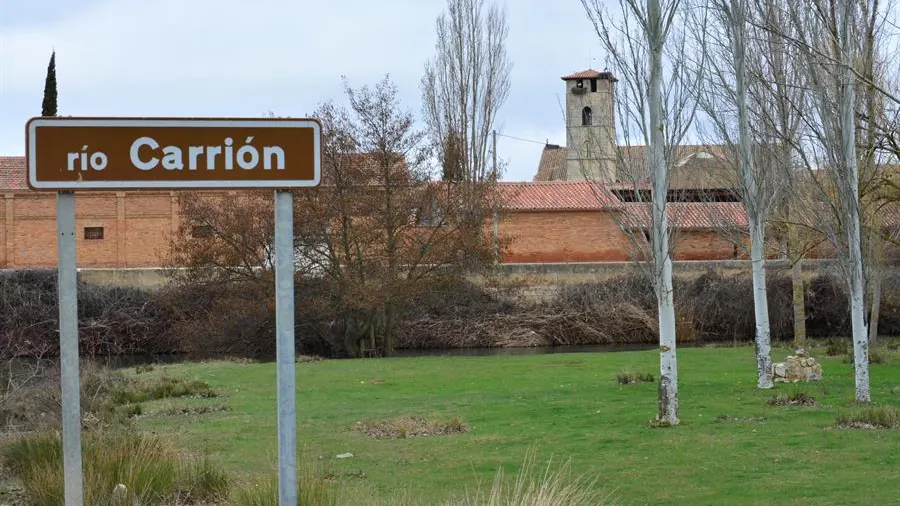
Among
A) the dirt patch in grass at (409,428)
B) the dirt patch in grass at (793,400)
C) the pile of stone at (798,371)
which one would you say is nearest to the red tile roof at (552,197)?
the pile of stone at (798,371)

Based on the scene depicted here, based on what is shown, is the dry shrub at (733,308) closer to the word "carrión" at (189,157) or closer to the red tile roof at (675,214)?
the red tile roof at (675,214)

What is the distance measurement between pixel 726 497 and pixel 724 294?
3442 centimetres

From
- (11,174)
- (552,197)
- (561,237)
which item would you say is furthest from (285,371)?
(11,174)

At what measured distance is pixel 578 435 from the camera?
13117 millimetres

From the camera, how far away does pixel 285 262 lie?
510cm

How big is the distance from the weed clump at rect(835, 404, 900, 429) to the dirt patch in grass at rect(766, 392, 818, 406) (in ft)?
6.35

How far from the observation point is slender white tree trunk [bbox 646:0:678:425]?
1337cm

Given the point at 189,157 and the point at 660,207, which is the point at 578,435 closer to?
the point at 660,207

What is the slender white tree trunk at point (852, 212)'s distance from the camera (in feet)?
49.6

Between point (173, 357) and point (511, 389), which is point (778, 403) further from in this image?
point (173, 357)

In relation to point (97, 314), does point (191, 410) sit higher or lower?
lower

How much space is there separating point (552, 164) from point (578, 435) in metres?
69.1

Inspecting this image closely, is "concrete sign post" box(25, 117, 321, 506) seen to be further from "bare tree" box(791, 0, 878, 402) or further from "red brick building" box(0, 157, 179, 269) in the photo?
"red brick building" box(0, 157, 179, 269)

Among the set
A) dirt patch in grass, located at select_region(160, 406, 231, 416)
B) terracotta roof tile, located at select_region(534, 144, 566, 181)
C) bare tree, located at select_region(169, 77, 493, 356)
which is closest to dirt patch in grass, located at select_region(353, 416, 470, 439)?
dirt patch in grass, located at select_region(160, 406, 231, 416)
